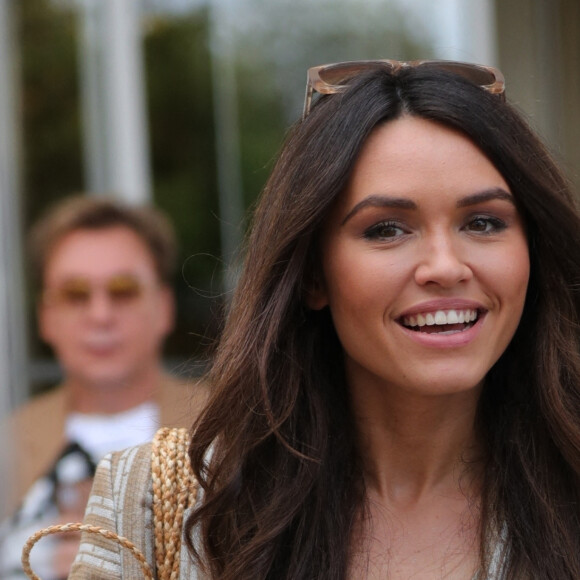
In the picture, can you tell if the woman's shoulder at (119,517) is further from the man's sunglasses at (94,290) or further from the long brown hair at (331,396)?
the man's sunglasses at (94,290)

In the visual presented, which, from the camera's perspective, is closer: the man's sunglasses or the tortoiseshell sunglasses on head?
the tortoiseshell sunglasses on head

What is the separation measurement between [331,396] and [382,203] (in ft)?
1.37

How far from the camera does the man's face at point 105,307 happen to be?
4.05 m

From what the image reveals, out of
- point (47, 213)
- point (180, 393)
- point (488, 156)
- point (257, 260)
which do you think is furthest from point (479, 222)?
point (47, 213)

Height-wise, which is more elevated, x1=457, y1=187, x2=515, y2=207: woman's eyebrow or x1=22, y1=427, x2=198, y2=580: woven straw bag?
x1=457, y1=187, x2=515, y2=207: woman's eyebrow

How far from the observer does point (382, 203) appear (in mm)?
2100

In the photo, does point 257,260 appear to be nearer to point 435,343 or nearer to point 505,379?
point 435,343

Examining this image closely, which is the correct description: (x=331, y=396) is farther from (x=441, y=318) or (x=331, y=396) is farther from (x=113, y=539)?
(x=113, y=539)

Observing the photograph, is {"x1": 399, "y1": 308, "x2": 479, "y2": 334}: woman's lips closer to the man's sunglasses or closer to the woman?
the woman

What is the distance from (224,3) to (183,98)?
1.41 feet

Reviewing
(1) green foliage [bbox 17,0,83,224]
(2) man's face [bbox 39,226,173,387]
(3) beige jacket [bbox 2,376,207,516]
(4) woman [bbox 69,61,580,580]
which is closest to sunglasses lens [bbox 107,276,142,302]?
Result: (2) man's face [bbox 39,226,173,387]

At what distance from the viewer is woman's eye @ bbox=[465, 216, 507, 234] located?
2.11 m

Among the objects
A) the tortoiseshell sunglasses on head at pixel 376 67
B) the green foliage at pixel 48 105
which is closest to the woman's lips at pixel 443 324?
the tortoiseshell sunglasses on head at pixel 376 67

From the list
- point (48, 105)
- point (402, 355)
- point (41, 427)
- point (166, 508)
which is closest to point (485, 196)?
point (402, 355)
